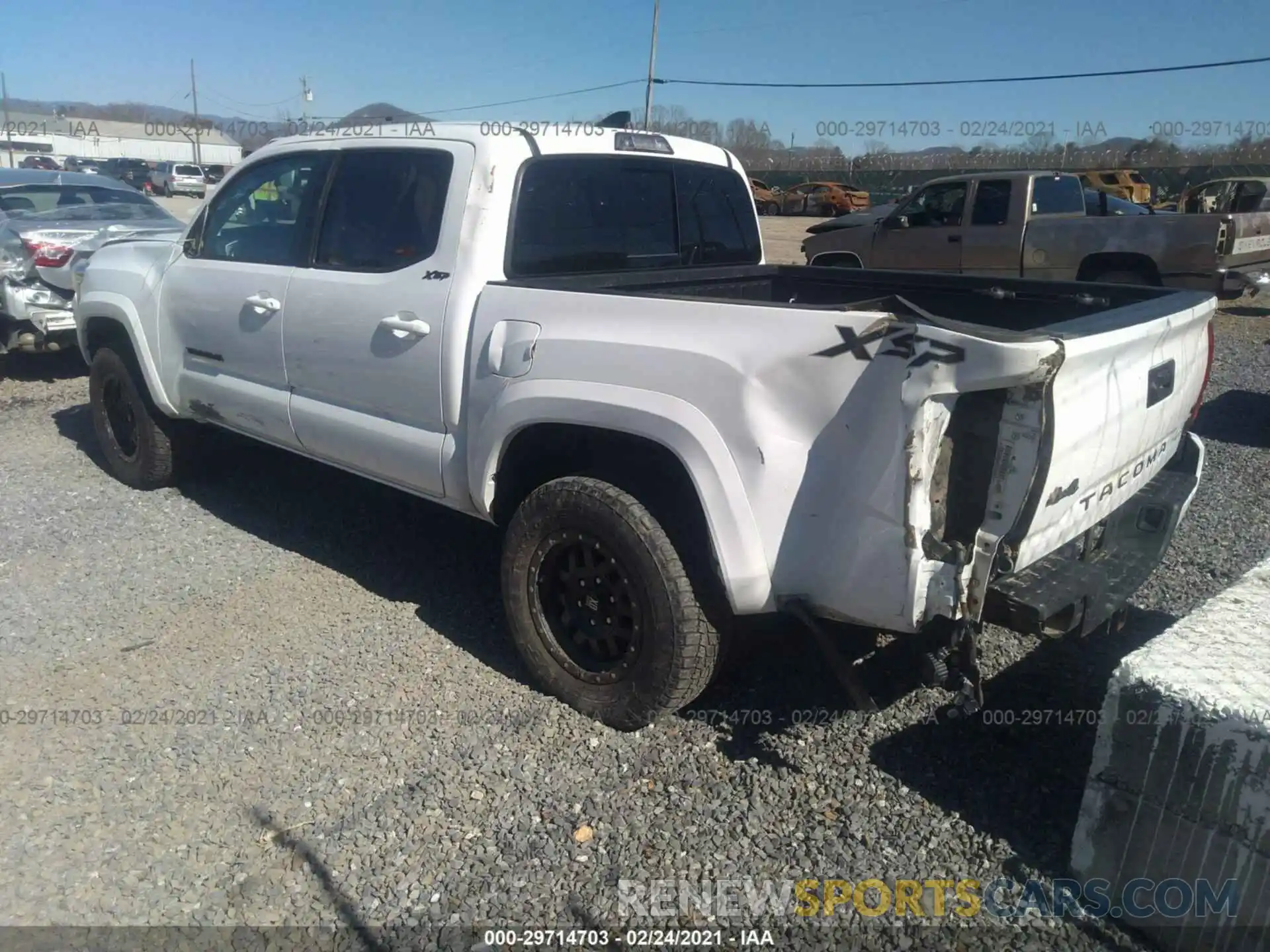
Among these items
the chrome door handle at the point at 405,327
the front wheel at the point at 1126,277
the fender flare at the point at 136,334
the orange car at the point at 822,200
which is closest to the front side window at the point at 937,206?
the front wheel at the point at 1126,277

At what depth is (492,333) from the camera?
3.41m

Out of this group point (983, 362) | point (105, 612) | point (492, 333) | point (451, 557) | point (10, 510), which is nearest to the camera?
point (983, 362)

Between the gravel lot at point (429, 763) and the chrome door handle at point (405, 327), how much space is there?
1247mm

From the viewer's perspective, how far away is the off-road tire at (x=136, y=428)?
5.46 m

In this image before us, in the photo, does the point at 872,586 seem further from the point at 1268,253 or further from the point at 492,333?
the point at 1268,253

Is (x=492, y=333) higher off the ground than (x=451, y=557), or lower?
higher

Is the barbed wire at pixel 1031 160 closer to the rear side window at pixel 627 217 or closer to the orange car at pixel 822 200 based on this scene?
the orange car at pixel 822 200

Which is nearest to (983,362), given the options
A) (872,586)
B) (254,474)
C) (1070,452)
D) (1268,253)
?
(1070,452)

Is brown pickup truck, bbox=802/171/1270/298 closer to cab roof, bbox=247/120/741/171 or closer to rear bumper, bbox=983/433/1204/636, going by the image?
cab roof, bbox=247/120/741/171

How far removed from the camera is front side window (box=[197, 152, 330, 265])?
428 cm

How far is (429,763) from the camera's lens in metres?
3.20

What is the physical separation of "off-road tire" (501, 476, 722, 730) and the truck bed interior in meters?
0.70

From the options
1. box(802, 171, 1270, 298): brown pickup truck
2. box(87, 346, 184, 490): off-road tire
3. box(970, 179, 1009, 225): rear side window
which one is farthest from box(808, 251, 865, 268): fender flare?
box(87, 346, 184, 490): off-road tire

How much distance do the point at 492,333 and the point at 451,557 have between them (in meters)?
1.74
